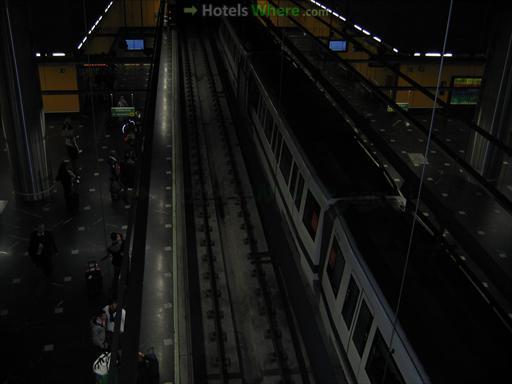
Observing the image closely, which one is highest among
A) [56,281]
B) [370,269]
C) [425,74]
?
[370,269]

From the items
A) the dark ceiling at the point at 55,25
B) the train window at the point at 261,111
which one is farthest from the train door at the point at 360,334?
the dark ceiling at the point at 55,25

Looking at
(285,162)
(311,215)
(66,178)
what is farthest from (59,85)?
(311,215)

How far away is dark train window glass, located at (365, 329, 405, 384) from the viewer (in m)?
5.50

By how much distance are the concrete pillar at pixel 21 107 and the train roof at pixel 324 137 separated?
18.5 feet

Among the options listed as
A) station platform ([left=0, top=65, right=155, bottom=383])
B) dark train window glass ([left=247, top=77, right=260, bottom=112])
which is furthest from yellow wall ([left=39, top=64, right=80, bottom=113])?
dark train window glass ([left=247, top=77, right=260, bottom=112])

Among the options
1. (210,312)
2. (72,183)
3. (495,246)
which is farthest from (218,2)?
(210,312)

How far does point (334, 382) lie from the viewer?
7.84 m

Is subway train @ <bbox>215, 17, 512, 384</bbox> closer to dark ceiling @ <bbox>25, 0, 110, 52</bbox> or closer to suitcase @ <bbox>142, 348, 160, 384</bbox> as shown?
suitcase @ <bbox>142, 348, 160, 384</bbox>

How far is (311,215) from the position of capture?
8.58 meters

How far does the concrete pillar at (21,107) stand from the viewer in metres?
12.7

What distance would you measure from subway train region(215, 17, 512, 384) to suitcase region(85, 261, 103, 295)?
371 centimetres

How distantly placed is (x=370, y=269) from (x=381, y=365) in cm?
104

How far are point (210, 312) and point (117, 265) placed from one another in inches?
94.0

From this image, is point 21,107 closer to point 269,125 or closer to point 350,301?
point 269,125
